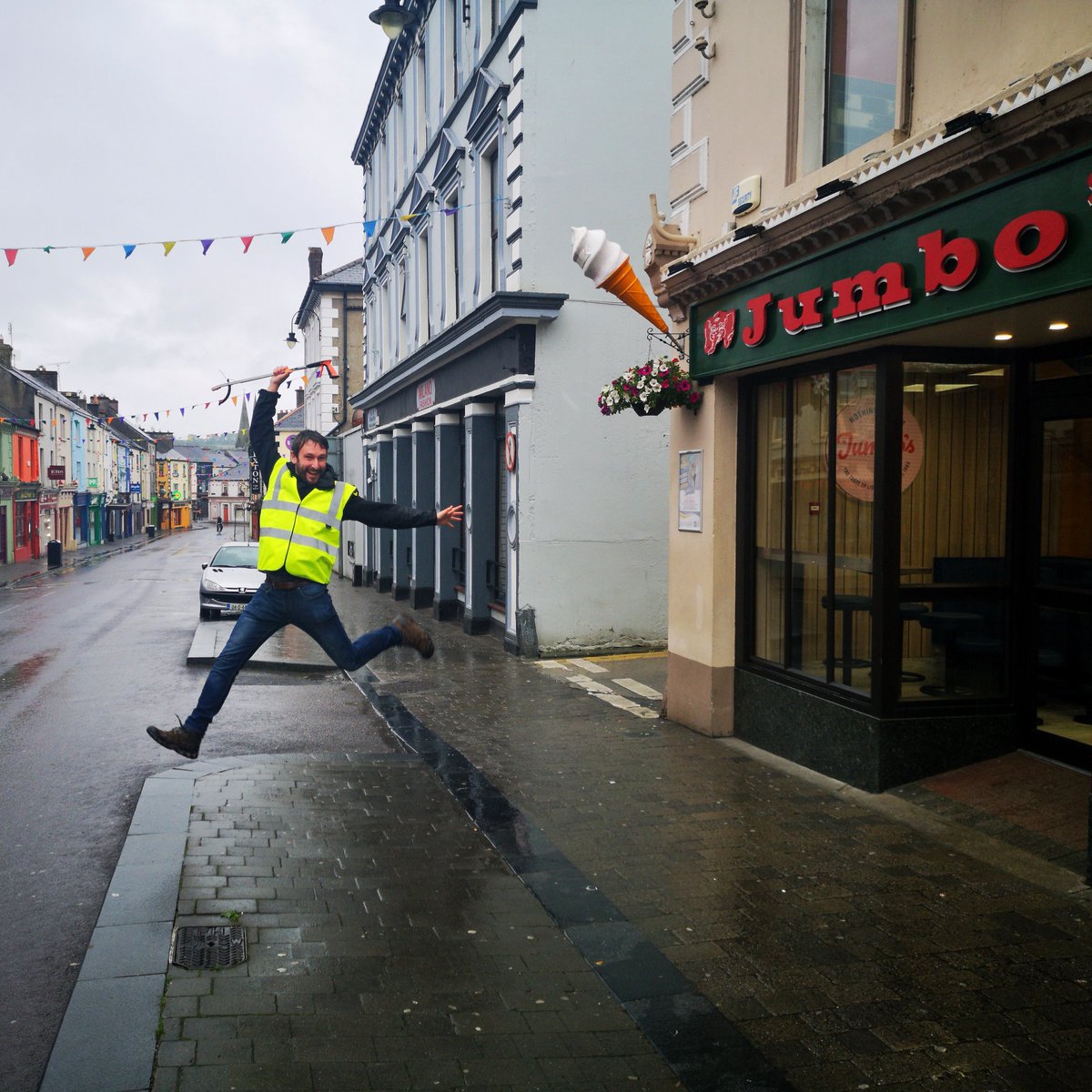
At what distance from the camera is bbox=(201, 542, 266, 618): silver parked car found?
19.2 m

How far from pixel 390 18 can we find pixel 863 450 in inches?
513

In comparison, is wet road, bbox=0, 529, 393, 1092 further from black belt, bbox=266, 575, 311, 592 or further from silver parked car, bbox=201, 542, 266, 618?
black belt, bbox=266, 575, 311, 592

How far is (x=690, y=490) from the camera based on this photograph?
911cm

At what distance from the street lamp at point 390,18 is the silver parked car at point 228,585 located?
9.27 m

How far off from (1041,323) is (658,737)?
4.43m

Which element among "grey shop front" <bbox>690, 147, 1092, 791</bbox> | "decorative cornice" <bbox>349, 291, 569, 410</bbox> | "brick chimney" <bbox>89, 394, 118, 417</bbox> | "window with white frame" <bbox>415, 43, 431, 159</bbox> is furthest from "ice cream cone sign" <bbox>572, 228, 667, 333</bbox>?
"brick chimney" <bbox>89, 394, 118, 417</bbox>

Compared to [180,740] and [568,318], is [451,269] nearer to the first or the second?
[568,318]

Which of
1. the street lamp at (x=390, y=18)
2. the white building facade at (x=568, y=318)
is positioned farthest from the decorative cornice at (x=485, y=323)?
the street lamp at (x=390, y=18)

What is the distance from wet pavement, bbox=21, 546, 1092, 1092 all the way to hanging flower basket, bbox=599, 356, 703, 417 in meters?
2.99

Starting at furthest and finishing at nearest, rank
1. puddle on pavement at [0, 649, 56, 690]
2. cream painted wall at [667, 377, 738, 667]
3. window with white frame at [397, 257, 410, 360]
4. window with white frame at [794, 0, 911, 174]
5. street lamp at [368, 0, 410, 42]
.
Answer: window with white frame at [397, 257, 410, 360] < street lamp at [368, 0, 410, 42] < puddle on pavement at [0, 649, 56, 690] < cream painted wall at [667, 377, 738, 667] < window with white frame at [794, 0, 911, 174]

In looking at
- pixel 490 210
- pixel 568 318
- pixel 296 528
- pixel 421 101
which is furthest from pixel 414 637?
pixel 421 101

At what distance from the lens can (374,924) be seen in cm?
476

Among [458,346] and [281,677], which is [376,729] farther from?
[458,346]

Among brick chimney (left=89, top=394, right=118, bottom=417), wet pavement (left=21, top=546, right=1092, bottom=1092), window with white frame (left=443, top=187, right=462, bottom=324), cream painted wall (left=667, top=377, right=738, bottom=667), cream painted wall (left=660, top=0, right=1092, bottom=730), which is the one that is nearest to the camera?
wet pavement (left=21, top=546, right=1092, bottom=1092)
